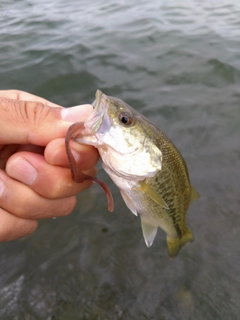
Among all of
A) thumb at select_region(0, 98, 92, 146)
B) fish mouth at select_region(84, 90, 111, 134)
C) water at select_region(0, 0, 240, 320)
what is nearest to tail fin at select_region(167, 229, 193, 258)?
water at select_region(0, 0, 240, 320)

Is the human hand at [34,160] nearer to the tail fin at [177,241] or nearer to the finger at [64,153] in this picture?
the finger at [64,153]

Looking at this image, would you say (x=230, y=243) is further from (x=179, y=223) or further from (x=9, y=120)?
(x=9, y=120)

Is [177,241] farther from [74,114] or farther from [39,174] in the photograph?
[74,114]

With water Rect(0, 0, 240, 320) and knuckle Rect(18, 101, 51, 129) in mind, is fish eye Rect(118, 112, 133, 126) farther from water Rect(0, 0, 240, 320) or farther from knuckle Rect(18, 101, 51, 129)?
water Rect(0, 0, 240, 320)

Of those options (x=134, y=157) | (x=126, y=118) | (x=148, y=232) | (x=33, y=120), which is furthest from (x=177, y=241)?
(x=33, y=120)

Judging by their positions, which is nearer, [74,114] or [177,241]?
[74,114]

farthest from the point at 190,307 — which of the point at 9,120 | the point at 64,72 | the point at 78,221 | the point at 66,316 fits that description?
the point at 64,72

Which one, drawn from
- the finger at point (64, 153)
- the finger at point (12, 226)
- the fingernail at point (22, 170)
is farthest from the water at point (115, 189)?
the finger at point (64, 153)
